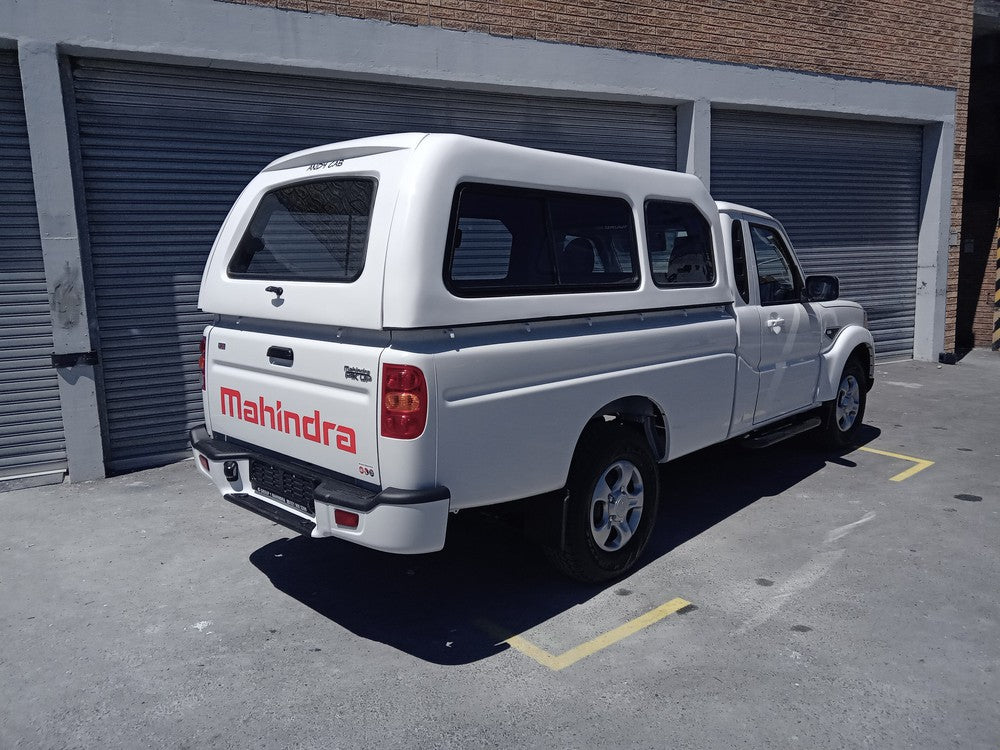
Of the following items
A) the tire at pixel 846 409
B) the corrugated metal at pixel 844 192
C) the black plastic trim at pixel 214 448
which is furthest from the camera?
the corrugated metal at pixel 844 192

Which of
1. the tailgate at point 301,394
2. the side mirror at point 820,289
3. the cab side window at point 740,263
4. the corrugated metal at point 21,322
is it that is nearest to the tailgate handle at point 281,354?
the tailgate at point 301,394

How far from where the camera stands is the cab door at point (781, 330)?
5523 mm

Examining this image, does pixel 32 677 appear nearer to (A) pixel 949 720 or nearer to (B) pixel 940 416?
(A) pixel 949 720

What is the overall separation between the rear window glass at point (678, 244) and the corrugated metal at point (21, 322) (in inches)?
202

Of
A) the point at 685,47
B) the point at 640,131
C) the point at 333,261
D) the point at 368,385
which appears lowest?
the point at 368,385

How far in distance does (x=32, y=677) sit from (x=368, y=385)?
6.86ft

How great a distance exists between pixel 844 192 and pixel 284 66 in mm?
8425

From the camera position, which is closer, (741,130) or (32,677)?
(32,677)

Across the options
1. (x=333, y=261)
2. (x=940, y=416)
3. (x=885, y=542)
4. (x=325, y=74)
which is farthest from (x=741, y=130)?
(x=333, y=261)

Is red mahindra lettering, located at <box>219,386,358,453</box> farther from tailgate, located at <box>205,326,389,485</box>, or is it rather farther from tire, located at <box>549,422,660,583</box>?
tire, located at <box>549,422,660,583</box>

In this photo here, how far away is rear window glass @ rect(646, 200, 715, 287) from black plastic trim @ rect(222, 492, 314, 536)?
239 centimetres

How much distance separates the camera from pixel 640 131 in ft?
31.5

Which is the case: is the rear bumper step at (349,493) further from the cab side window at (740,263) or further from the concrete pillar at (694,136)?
the concrete pillar at (694,136)

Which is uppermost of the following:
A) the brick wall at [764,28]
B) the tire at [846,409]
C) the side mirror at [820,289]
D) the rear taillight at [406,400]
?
Result: the brick wall at [764,28]
